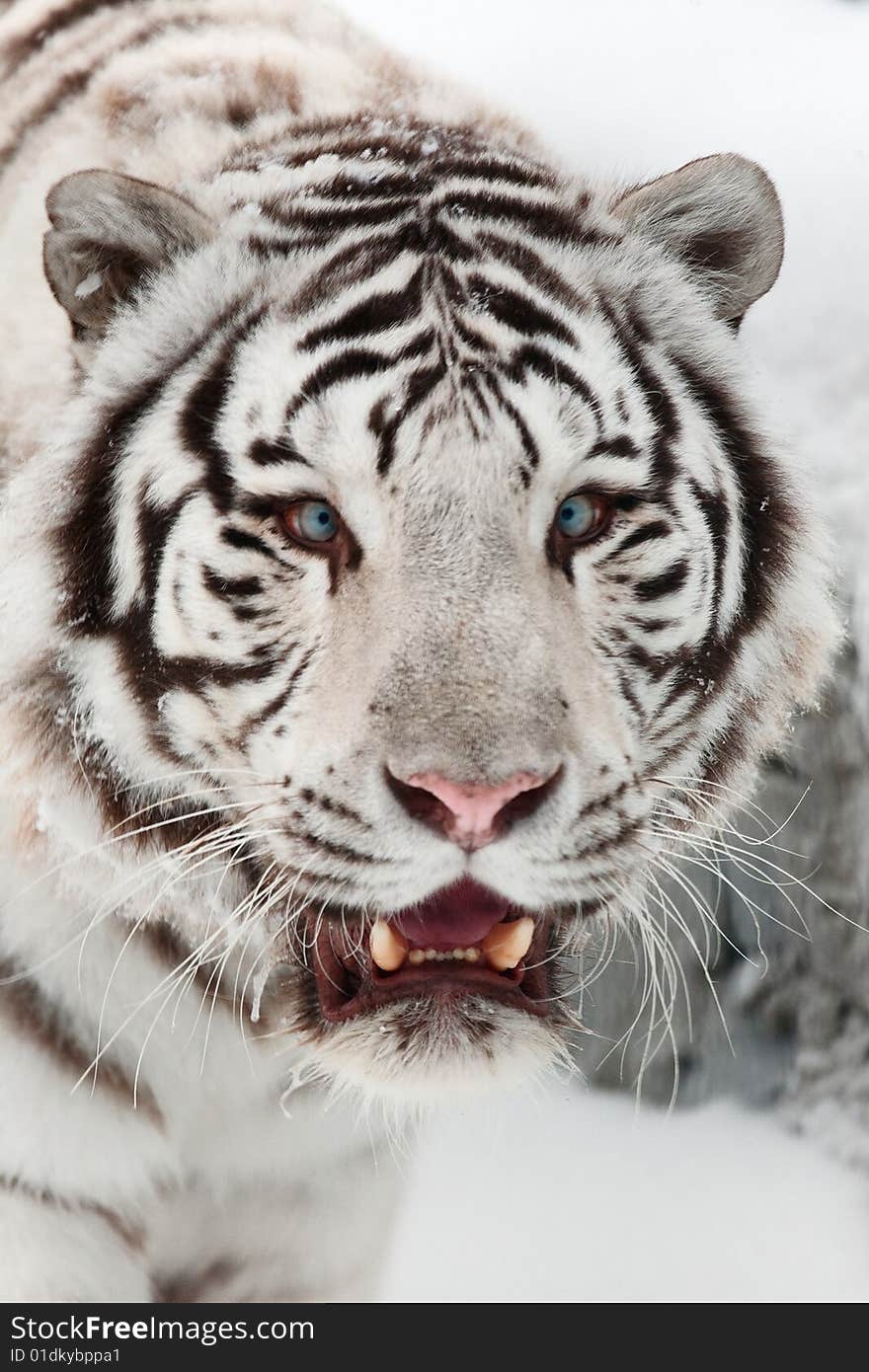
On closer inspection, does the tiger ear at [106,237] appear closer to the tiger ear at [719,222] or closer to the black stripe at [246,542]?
the black stripe at [246,542]

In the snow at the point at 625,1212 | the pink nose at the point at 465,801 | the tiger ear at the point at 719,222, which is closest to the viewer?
the pink nose at the point at 465,801

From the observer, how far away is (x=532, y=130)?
1.41 m

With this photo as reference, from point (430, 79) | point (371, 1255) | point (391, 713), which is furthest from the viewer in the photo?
point (371, 1255)

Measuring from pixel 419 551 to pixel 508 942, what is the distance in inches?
11.5

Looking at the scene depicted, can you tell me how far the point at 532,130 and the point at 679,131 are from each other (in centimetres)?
100

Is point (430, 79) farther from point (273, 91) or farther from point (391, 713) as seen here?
point (391, 713)

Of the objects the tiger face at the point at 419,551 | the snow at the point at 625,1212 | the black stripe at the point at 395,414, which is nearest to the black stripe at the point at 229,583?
the tiger face at the point at 419,551

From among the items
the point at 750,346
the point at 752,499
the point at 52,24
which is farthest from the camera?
the point at 750,346

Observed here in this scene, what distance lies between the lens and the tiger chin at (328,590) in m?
0.95

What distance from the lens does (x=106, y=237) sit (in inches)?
40.8

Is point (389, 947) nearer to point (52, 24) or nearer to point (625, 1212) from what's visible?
point (52, 24)

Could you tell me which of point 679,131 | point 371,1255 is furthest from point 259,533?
point 679,131

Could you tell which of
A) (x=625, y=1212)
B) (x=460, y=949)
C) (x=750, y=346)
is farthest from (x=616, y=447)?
(x=625, y=1212)

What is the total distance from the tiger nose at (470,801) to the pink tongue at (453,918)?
0.10 metres
